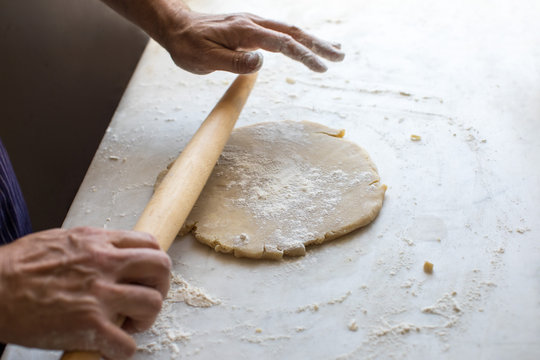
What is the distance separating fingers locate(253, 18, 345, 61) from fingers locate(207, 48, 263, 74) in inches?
7.2

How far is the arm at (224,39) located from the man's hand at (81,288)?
2.68ft

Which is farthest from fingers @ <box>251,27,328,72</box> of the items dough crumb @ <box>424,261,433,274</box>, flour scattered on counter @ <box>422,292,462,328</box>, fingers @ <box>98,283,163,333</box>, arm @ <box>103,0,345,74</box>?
fingers @ <box>98,283,163,333</box>

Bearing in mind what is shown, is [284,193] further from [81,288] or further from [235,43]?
[81,288]

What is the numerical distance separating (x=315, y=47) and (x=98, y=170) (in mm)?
829

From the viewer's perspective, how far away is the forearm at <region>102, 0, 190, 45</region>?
1.79 metres

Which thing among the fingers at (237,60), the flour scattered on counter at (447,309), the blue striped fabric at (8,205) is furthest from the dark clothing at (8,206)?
the flour scattered on counter at (447,309)

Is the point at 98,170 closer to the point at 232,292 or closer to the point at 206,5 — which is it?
the point at 232,292

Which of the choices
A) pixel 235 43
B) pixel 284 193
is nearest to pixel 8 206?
pixel 284 193

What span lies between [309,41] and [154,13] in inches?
22.1

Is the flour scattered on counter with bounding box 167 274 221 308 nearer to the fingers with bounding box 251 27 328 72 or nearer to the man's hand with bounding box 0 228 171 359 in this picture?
the man's hand with bounding box 0 228 171 359

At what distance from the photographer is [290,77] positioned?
80.7 inches

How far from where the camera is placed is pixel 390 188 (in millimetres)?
1533

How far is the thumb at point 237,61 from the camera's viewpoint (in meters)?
1.65

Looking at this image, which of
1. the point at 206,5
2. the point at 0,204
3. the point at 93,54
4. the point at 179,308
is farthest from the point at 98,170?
the point at 206,5
